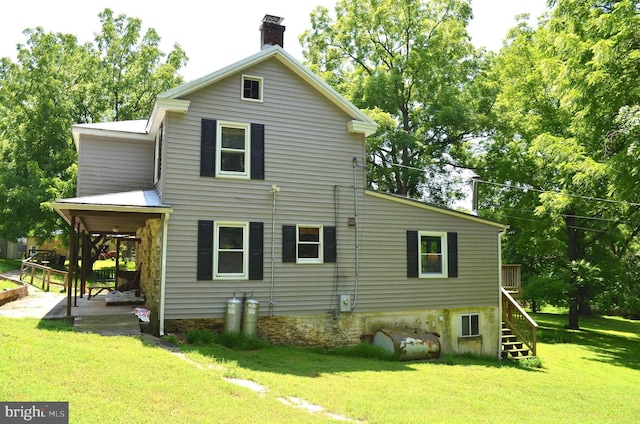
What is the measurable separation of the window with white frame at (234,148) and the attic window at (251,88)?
0.81 metres

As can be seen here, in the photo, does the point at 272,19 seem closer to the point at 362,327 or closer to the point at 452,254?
the point at 452,254

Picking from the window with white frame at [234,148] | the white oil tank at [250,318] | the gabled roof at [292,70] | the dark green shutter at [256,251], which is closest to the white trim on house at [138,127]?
the gabled roof at [292,70]

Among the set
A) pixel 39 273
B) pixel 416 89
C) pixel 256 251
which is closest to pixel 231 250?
pixel 256 251

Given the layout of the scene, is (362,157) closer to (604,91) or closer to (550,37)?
(604,91)

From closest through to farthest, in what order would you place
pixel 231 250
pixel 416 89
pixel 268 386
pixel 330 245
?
pixel 268 386, pixel 231 250, pixel 330 245, pixel 416 89

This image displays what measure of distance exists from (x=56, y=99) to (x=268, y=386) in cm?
2529

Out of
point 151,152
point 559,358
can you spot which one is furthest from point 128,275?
point 559,358

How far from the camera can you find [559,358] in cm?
1744

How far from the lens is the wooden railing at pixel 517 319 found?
16.4m

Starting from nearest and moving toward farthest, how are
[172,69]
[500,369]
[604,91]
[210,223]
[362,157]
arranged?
[210,223]
[500,369]
[362,157]
[604,91]
[172,69]

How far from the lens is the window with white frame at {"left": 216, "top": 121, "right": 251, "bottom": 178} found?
12.6 meters

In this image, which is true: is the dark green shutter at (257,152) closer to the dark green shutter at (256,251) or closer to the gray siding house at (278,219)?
the gray siding house at (278,219)

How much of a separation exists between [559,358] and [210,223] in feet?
44.2

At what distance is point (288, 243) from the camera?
1302cm
